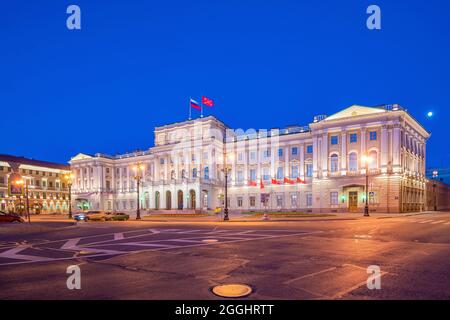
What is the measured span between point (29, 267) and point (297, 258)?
8739mm

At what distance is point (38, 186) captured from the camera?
9306 centimetres

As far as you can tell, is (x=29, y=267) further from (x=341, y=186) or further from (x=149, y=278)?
(x=341, y=186)

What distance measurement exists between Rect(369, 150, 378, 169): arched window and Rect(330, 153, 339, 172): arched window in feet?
17.8

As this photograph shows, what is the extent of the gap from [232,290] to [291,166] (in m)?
56.2

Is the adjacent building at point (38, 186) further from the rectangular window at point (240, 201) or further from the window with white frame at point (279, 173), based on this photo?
the window with white frame at point (279, 173)

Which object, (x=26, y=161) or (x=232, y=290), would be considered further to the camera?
(x=26, y=161)

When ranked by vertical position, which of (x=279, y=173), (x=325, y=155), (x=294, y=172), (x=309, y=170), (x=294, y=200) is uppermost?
(x=325, y=155)

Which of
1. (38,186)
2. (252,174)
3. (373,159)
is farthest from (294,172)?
(38,186)

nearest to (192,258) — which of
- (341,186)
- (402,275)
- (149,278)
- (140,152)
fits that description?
(149,278)

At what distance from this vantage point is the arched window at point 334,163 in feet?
176

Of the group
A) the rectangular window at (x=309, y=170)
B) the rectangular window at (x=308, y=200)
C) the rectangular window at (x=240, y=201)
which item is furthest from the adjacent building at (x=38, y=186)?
the rectangular window at (x=308, y=200)

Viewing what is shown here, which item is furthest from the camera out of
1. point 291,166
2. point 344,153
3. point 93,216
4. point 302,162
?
point 291,166

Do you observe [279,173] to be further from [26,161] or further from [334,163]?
[26,161]
